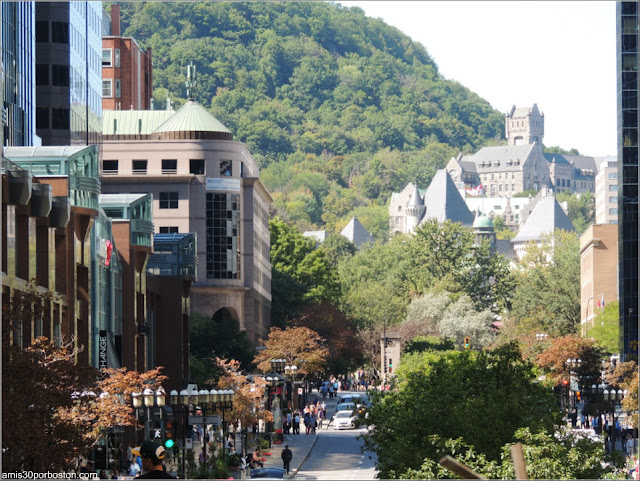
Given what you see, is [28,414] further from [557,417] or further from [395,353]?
[395,353]

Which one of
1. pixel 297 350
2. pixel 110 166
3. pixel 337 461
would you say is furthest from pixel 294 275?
pixel 337 461

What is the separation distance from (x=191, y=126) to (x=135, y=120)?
15.7m

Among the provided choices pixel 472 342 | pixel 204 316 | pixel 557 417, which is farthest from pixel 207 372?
pixel 472 342

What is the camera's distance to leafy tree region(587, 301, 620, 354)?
125 meters

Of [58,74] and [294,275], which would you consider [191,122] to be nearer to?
[294,275]

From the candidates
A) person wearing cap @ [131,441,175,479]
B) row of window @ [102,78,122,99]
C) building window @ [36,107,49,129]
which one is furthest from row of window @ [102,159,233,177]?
person wearing cap @ [131,441,175,479]

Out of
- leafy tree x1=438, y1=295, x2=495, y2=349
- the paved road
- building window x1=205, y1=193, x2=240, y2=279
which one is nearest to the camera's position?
the paved road

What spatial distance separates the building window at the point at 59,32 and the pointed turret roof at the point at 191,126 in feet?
131

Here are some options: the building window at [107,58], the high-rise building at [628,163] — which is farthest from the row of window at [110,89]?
the high-rise building at [628,163]

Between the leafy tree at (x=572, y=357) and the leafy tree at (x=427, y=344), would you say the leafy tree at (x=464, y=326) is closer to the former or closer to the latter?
the leafy tree at (x=427, y=344)

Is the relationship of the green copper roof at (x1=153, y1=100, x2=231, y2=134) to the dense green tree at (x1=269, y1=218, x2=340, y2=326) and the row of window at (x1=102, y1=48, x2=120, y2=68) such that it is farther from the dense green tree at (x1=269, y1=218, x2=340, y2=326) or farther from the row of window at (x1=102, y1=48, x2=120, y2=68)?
the row of window at (x1=102, y1=48, x2=120, y2=68)

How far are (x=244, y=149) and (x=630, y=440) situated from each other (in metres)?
57.2

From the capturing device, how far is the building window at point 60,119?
271 feet

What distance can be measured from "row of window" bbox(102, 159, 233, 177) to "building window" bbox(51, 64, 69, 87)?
36793 mm
